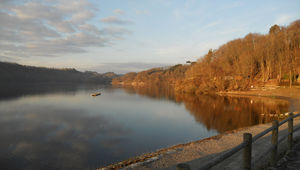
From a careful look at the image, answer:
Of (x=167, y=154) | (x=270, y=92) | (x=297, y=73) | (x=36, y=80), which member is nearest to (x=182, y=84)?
(x=270, y=92)

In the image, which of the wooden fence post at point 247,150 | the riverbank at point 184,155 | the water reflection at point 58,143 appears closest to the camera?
the wooden fence post at point 247,150

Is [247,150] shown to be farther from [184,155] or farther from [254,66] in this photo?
[254,66]

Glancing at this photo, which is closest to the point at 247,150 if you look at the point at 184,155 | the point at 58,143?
the point at 184,155

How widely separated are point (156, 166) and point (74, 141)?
35.0 feet

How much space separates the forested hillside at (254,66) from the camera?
60.2 m

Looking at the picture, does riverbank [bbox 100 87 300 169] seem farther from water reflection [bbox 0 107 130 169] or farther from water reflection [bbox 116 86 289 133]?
water reflection [bbox 116 86 289 133]

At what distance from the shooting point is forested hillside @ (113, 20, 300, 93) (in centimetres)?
6022

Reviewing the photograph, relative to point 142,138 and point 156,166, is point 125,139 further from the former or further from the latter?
point 156,166

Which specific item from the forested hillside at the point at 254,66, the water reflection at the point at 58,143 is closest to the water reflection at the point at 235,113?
the water reflection at the point at 58,143

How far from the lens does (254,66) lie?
73188 millimetres

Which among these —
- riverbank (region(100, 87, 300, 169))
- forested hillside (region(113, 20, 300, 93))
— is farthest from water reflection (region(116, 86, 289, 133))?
forested hillside (region(113, 20, 300, 93))

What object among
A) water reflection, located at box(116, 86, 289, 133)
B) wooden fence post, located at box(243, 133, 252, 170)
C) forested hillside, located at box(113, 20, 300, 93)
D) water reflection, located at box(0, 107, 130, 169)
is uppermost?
forested hillside, located at box(113, 20, 300, 93)

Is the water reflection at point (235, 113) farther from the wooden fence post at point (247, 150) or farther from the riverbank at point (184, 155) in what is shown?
the wooden fence post at point (247, 150)

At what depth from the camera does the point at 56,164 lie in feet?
41.2
